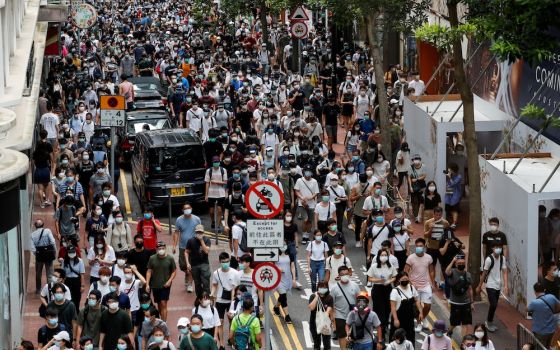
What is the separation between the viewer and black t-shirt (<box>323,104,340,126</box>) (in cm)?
3766

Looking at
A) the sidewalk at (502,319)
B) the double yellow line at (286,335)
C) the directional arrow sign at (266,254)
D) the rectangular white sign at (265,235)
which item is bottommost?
the sidewalk at (502,319)

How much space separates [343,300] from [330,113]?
17081mm

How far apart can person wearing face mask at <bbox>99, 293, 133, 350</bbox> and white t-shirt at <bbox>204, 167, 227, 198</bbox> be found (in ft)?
30.3

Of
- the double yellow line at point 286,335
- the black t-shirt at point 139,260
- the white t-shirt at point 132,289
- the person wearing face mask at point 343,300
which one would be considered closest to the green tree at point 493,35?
the double yellow line at point 286,335

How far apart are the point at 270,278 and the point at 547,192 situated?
21.4 feet

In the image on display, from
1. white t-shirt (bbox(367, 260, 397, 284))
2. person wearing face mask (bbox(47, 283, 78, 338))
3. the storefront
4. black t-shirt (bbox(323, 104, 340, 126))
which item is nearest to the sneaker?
white t-shirt (bbox(367, 260, 397, 284))

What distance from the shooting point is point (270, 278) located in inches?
733

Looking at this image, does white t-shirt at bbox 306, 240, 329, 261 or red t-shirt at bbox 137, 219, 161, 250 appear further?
red t-shirt at bbox 137, 219, 161, 250

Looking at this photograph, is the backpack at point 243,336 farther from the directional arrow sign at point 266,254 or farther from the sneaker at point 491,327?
the sneaker at point 491,327

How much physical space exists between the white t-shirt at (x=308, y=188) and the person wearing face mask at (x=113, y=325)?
893 cm

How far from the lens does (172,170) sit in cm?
3061

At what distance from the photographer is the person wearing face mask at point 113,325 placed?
19.9 meters

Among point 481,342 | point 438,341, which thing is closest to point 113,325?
point 438,341

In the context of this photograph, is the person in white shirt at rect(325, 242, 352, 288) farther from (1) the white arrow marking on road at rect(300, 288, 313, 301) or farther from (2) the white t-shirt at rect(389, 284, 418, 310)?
(1) the white arrow marking on road at rect(300, 288, 313, 301)
